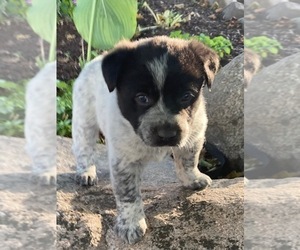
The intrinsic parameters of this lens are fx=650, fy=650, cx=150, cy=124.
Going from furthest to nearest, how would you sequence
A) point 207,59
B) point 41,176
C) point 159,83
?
1. point 41,176
2. point 207,59
3. point 159,83

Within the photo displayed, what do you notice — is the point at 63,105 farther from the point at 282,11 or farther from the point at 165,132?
the point at 282,11

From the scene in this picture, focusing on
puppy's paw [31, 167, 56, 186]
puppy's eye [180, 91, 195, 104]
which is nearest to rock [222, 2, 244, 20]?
puppy's eye [180, 91, 195, 104]

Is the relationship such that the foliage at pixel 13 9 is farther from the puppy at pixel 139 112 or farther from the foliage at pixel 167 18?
the foliage at pixel 167 18

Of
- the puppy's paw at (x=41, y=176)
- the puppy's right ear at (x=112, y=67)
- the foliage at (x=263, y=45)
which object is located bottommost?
the puppy's paw at (x=41, y=176)

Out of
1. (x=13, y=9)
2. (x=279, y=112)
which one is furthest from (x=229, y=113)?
(x=13, y=9)

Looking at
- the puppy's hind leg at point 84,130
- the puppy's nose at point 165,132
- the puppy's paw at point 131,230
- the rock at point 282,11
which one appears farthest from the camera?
the rock at point 282,11

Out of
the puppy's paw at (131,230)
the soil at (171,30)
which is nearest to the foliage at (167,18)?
the soil at (171,30)
